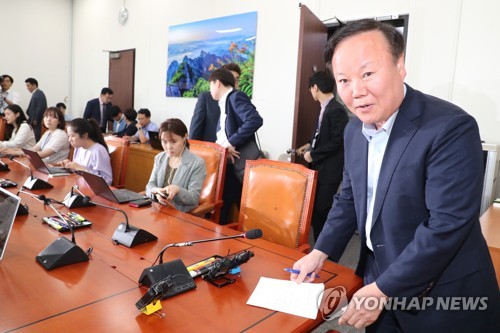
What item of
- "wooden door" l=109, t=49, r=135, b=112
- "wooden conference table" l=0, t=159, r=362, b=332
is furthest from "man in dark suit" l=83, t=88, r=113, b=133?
"wooden conference table" l=0, t=159, r=362, b=332

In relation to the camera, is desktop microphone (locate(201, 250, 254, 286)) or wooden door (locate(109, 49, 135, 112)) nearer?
desktop microphone (locate(201, 250, 254, 286))

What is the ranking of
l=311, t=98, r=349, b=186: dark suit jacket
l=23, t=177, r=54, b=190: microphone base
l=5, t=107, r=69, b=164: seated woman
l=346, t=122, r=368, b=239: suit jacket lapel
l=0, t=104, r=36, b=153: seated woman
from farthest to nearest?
l=0, t=104, r=36, b=153: seated woman → l=5, t=107, r=69, b=164: seated woman → l=311, t=98, r=349, b=186: dark suit jacket → l=23, t=177, r=54, b=190: microphone base → l=346, t=122, r=368, b=239: suit jacket lapel

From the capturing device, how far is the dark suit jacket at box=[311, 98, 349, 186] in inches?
119

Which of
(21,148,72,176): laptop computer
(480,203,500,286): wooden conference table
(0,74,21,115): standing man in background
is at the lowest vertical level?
(480,203,500,286): wooden conference table

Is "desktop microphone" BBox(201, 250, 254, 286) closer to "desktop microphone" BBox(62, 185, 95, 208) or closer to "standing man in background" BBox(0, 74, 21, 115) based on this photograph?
"desktop microphone" BBox(62, 185, 95, 208)

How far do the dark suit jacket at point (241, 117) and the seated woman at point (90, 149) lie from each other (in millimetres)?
991

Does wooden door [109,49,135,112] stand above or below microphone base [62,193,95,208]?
above

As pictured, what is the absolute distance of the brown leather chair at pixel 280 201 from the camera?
1.85m

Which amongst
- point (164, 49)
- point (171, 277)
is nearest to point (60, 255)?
point (171, 277)

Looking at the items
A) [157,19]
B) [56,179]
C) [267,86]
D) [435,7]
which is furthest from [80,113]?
[435,7]

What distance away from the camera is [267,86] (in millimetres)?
4543

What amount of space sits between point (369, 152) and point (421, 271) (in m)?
0.38

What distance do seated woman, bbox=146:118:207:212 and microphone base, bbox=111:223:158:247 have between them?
71 centimetres

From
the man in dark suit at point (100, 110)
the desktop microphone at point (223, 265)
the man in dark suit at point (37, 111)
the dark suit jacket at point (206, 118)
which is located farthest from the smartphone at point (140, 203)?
the man in dark suit at point (37, 111)
